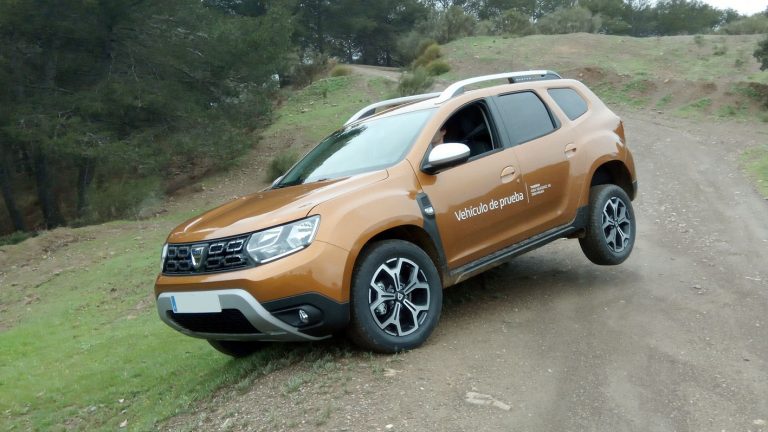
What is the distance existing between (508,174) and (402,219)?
51.2 inches

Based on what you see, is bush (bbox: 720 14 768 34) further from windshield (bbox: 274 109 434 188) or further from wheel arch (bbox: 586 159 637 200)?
windshield (bbox: 274 109 434 188)

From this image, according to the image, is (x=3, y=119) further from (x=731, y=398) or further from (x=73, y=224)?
(x=731, y=398)

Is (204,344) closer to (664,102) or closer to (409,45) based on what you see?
(664,102)

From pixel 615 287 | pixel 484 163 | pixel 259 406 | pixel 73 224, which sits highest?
pixel 484 163

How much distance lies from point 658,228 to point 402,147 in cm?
510

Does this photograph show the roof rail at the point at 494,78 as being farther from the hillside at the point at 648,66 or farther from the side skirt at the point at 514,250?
the hillside at the point at 648,66

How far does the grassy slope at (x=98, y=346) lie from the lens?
6199 millimetres

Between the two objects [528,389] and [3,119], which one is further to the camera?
[3,119]

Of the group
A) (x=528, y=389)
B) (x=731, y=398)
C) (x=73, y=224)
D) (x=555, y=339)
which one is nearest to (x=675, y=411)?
(x=731, y=398)

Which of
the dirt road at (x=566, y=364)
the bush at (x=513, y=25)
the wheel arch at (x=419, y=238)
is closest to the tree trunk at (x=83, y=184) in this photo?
the dirt road at (x=566, y=364)

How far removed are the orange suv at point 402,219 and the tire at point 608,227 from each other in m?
0.01

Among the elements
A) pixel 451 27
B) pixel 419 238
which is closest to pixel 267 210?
pixel 419 238

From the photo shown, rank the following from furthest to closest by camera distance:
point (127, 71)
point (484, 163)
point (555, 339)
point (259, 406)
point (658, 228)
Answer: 1. point (127, 71)
2. point (658, 228)
3. point (484, 163)
4. point (555, 339)
5. point (259, 406)

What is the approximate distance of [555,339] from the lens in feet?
18.0
